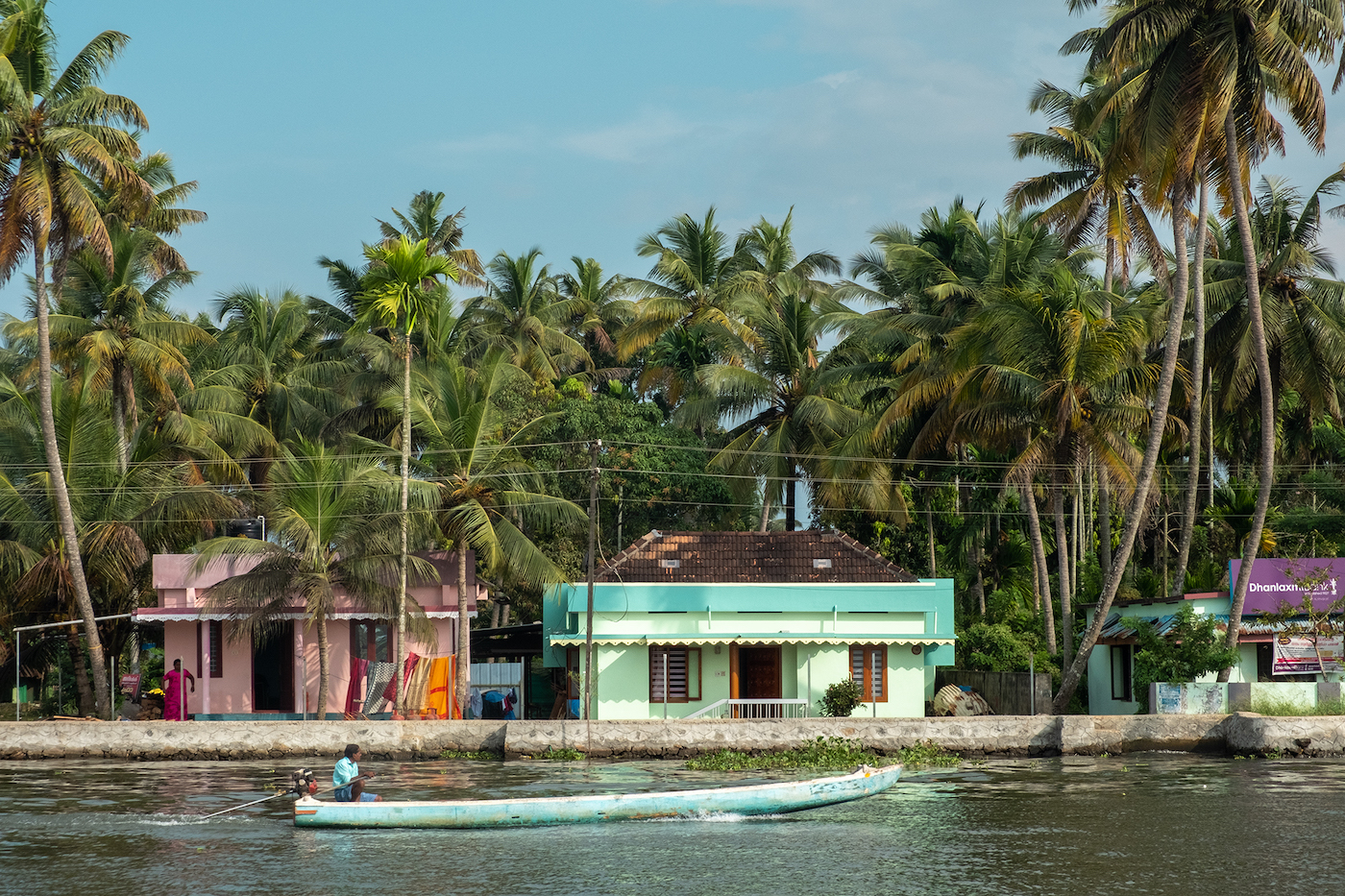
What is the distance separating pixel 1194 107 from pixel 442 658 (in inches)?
815

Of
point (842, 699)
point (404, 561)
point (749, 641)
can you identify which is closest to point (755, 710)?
point (749, 641)

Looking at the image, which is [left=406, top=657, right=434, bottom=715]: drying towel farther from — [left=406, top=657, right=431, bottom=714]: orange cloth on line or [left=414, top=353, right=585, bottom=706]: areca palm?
[left=414, top=353, right=585, bottom=706]: areca palm

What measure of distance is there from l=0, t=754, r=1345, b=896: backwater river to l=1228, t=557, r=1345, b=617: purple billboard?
22.4 ft

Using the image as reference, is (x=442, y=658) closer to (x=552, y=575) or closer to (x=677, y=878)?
(x=552, y=575)

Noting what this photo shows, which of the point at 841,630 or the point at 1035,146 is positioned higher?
the point at 1035,146

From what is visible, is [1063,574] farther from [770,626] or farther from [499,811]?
[499,811]

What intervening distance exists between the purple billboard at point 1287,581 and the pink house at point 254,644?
18226 mm

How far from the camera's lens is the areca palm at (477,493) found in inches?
1261

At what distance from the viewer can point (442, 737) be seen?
28.7 m

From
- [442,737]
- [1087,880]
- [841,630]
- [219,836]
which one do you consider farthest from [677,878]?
[841,630]

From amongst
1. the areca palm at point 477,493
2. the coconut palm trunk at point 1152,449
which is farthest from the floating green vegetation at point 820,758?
the areca palm at point 477,493

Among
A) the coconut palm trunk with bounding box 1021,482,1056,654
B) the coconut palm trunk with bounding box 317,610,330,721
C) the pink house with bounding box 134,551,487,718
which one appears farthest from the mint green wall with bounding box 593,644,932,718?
the coconut palm trunk with bounding box 317,610,330,721

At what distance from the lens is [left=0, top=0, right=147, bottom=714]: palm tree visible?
1216 inches

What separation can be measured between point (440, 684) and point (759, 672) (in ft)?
24.6
